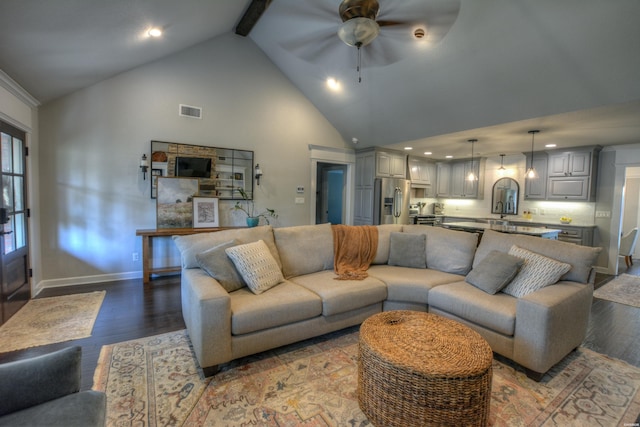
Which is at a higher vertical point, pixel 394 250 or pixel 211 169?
pixel 211 169

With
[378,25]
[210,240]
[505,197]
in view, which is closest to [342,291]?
[210,240]

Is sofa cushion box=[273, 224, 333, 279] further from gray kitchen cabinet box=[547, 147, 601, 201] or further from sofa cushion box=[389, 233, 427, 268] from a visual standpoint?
gray kitchen cabinet box=[547, 147, 601, 201]

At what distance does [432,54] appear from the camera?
3.65 metres

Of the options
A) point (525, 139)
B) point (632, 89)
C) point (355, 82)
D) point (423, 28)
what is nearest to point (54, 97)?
point (355, 82)

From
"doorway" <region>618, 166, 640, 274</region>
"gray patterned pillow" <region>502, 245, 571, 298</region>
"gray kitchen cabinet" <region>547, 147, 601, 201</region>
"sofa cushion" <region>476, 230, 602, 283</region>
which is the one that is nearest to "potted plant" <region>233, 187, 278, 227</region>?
"sofa cushion" <region>476, 230, 602, 283</region>

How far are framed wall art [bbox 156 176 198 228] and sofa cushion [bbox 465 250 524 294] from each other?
4218mm

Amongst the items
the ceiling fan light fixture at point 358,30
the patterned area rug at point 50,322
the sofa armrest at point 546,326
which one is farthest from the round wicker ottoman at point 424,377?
the patterned area rug at point 50,322

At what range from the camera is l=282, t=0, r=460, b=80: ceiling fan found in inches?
90.2

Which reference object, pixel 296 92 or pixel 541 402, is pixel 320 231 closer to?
pixel 541 402

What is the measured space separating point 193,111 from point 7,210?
108 inches

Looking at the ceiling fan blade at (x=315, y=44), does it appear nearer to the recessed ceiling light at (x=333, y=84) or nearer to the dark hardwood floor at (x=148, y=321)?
the recessed ceiling light at (x=333, y=84)

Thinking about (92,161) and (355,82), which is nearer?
(92,161)

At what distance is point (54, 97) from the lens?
3.89 meters

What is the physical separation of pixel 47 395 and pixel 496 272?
3100 millimetres
